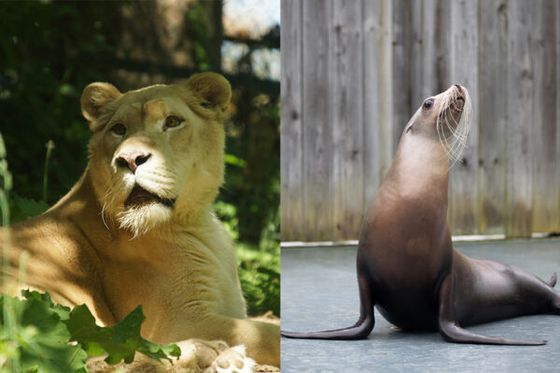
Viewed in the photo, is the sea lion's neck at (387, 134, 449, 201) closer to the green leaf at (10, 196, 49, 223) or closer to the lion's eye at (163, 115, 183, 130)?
the lion's eye at (163, 115, 183, 130)

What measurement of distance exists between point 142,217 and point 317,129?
14.9 feet

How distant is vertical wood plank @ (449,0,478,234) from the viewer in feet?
23.0

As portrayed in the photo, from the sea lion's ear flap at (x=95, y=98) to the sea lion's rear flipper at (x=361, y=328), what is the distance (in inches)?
63.1

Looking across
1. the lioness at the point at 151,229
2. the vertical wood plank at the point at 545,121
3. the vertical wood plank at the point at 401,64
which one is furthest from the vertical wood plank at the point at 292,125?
the lioness at the point at 151,229

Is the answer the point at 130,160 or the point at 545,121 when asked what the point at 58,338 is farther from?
the point at 545,121

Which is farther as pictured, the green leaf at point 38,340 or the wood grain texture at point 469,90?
the wood grain texture at point 469,90

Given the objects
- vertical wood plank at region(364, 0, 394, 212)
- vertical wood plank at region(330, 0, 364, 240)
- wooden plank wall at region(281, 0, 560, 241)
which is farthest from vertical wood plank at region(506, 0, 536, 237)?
vertical wood plank at region(330, 0, 364, 240)

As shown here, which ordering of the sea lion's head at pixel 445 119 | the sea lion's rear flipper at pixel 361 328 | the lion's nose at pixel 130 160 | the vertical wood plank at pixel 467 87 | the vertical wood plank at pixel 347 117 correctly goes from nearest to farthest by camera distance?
1. the lion's nose at pixel 130 160
2. the sea lion's rear flipper at pixel 361 328
3. the sea lion's head at pixel 445 119
4. the vertical wood plank at pixel 347 117
5. the vertical wood plank at pixel 467 87

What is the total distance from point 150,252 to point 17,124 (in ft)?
1.51

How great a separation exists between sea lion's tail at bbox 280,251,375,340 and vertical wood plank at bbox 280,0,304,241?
3.01 m

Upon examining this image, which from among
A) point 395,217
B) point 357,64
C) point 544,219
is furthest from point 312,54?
point 395,217

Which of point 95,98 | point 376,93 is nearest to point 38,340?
point 95,98

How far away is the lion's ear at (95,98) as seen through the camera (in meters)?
2.22

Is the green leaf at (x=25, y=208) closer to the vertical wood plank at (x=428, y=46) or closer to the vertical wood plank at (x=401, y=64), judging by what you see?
the vertical wood plank at (x=401, y=64)
